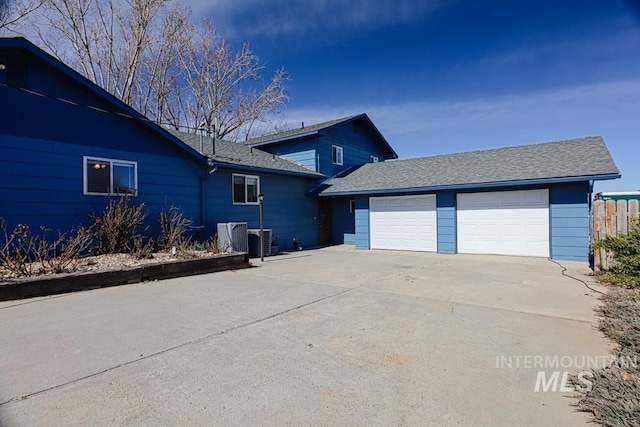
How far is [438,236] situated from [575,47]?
21.4ft

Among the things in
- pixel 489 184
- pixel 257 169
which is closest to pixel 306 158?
pixel 257 169

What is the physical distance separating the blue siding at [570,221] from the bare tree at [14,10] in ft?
69.8

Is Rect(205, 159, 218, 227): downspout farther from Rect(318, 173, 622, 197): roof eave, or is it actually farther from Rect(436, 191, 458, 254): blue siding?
Rect(436, 191, 458, 254): blue siding

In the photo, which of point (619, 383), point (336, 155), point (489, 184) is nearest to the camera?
point (619, 383)

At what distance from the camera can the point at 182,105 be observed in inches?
920

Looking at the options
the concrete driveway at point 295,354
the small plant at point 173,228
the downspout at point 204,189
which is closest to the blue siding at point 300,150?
the downspout at point 204,189

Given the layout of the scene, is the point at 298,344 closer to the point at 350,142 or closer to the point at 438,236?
the point at 438,236

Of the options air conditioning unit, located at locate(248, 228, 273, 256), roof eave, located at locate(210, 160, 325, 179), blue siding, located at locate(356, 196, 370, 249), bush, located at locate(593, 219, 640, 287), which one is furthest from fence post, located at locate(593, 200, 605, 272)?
roof eave, located at locate(210, 160, 325, 179)

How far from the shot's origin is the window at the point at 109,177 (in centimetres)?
836

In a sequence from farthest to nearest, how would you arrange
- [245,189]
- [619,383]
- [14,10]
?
[14,10], [245,189], [619,383]

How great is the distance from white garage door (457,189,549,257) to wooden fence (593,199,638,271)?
2236 millimetres

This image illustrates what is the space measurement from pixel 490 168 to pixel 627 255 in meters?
5.81

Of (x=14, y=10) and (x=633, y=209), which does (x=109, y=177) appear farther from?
(x=633, y=209)

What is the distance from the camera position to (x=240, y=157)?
12859 millimetres
